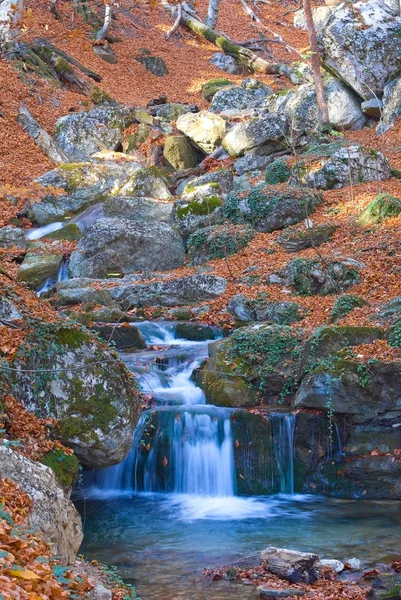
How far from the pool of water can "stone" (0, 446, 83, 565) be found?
87 cm

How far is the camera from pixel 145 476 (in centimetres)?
893

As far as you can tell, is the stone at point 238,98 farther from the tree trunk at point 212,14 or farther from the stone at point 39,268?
the stone at point 39,268

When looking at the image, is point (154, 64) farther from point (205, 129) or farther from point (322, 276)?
point (322, 276)

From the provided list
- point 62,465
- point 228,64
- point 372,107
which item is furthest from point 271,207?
point 228,64

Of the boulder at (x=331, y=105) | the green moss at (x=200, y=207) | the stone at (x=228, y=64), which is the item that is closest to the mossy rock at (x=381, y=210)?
the green moss at (x=200, y=207)

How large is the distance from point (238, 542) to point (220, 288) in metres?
7.35

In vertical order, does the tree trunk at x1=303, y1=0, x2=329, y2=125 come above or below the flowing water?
above

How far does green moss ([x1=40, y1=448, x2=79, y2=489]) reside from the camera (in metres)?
6.25

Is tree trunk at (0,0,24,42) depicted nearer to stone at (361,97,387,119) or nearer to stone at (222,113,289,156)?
stone at (222,113,289,156)

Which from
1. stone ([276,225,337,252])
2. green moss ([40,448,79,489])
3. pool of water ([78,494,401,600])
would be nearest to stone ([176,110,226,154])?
stone ([276,225,337,252])

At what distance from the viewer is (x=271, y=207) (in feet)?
53.1

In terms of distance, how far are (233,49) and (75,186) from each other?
14838 millimetres

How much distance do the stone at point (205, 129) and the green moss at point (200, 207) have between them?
4.74 metres

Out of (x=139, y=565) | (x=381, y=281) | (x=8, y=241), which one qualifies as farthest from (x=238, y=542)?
(x=8, y=241)
